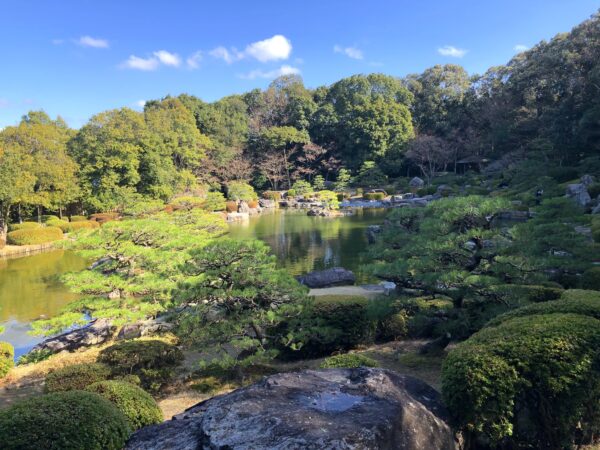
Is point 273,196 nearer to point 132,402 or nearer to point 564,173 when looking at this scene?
point 564,173

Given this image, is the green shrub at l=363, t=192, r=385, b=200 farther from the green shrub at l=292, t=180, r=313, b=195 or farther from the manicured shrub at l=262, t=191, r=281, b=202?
the manicured shrub at l=262, t=191, r=281, b=202

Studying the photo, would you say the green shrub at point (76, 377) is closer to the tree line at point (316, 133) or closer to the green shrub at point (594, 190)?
the tree line at point (316, 133)

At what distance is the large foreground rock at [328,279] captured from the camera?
39.1 ft

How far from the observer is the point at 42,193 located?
2462 centimetres

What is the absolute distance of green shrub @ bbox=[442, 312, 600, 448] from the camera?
299 centimetres

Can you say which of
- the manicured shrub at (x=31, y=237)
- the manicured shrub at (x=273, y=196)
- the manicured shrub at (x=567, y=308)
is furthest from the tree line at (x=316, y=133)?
the manicured shrub at (x=567, y=308)

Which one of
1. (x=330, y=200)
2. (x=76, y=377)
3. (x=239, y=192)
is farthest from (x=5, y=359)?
(x=239, y=192)

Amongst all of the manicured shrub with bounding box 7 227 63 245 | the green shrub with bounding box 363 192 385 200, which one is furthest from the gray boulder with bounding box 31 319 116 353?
the green shrub with bounding box 363 192 385 200

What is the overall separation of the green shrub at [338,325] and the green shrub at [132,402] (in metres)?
3.09

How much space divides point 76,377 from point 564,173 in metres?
24.7

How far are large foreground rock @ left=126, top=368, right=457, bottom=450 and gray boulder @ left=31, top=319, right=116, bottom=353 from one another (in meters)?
6.44

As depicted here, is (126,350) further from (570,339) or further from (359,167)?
(359,167)

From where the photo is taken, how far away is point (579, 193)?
18.8 metres

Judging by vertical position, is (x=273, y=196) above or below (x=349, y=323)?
above
